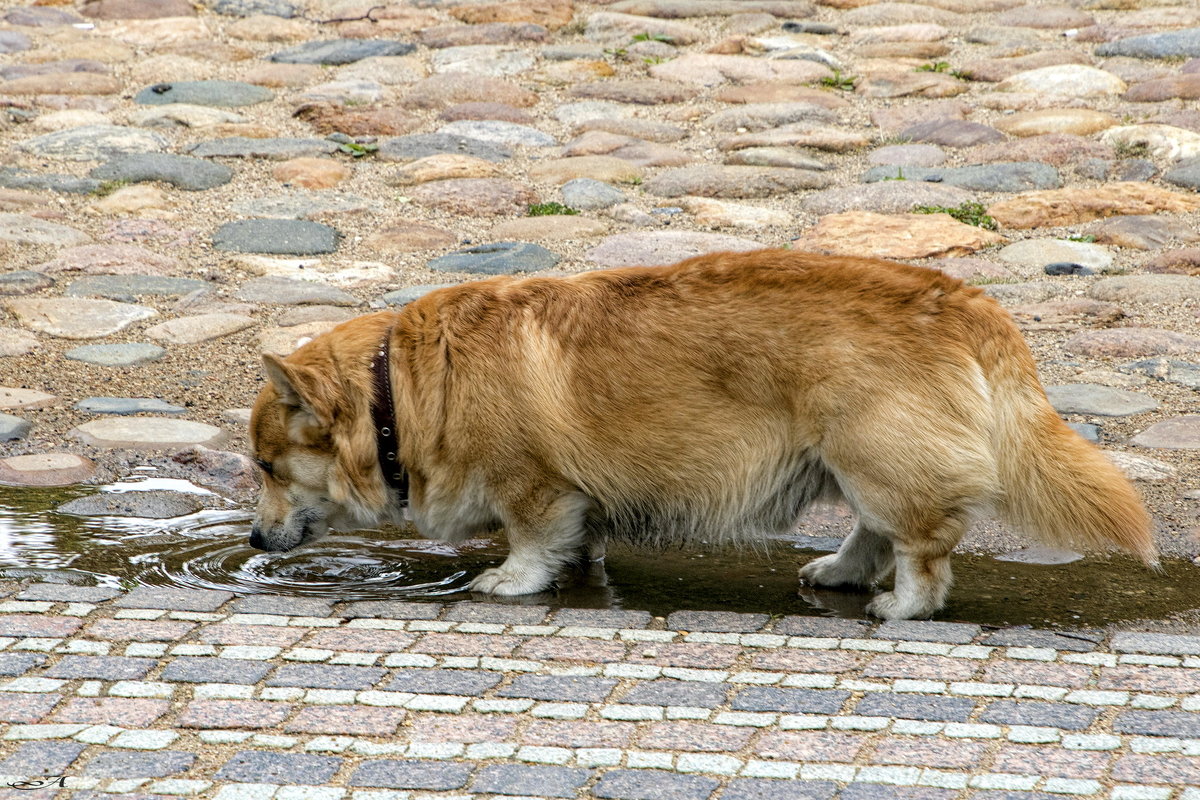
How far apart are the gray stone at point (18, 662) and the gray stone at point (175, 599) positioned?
421 mm

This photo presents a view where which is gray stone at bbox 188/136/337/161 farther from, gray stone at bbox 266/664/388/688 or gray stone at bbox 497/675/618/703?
gray stone at bbox 497/675/618/703

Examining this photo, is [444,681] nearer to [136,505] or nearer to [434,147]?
[136,505]

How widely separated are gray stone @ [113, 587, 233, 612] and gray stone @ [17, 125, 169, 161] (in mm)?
5981

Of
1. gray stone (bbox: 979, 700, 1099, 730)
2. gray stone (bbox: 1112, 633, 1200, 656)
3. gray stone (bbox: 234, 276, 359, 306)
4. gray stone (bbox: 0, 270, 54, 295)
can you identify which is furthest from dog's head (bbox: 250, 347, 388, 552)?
gray stone (bbox: 0, 270, 54, 295)

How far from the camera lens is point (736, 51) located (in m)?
12.4

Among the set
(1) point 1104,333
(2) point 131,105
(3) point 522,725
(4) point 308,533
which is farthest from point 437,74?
(3) point 522,725

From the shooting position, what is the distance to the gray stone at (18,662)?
3.77 metres

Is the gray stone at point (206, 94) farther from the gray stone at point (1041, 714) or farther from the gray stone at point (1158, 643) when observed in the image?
the gray stone at point (1041, 714)

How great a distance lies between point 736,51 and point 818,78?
98 centimetres

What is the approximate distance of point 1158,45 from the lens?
1188 centimetres

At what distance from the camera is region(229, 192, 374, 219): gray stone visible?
8906 millimetres

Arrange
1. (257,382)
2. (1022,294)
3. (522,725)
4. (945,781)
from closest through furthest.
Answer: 1. (945,781)
2. (522,725)
3. (257,382)
4. (1022,294)

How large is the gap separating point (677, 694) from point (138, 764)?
1317 mm

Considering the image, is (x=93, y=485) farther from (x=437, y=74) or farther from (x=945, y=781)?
(x=437, y=74)
